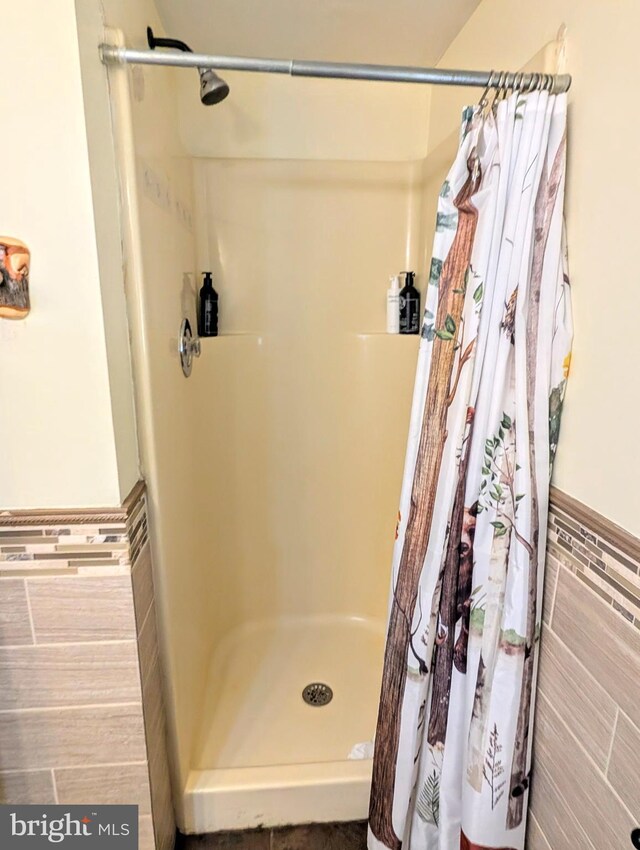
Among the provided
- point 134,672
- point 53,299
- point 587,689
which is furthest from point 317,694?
point 53,299

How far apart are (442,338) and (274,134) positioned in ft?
3.63

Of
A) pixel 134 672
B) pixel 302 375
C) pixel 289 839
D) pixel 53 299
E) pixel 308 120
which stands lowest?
pixel 289 839

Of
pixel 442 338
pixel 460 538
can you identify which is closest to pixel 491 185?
pixel 442 338

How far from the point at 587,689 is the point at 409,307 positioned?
1.22 meters

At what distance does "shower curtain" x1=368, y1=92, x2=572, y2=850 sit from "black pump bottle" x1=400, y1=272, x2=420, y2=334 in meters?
0.77

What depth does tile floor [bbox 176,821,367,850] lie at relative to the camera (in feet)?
3.94

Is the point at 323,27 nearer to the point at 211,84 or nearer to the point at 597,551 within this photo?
the point at 211,84

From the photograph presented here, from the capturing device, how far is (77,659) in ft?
3.01

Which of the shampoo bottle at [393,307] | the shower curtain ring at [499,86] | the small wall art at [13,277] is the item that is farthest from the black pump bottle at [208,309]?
the shower curtain ring at [499,86]

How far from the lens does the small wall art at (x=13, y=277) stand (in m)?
0.76

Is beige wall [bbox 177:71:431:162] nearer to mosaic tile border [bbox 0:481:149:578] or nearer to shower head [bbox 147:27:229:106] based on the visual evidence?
shower head [bbox 147:27:229:106]

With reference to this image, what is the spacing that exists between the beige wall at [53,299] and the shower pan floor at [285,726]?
864 millimetres

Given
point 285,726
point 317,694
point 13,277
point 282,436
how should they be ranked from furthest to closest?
point 282,436
point 317,694
point 285,726
point 13,277

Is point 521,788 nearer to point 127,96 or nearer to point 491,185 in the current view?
point 491,185
